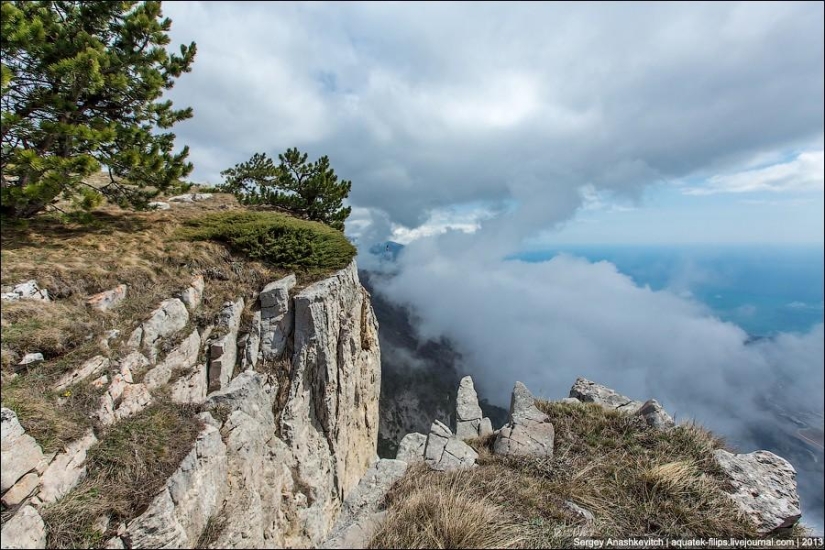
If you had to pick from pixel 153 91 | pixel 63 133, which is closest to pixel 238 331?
pixel 63 133

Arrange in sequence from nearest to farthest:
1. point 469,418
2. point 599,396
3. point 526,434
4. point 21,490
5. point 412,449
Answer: point 21,490 < point 526,434 < point 412,449 < point 599,396 < point 469,418

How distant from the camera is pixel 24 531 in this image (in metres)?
4.93

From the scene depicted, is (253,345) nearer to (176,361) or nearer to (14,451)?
(176,361)

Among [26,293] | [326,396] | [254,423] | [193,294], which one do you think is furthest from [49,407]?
[326,396]

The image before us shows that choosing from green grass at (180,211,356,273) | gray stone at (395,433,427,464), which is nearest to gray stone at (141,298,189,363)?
green grass at (180,211,356,273)

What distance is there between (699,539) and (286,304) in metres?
12.4

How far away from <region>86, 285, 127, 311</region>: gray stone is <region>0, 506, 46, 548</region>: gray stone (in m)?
5.19

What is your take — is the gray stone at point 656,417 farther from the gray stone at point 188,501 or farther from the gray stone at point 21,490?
the gray stone at point 21,490

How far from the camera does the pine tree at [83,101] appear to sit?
939 cm

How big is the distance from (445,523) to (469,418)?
875cm

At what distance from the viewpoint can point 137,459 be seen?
6516mm

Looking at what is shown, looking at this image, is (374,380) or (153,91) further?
(374,380)

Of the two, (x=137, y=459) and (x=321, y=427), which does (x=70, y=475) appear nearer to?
(x=137, y=459)

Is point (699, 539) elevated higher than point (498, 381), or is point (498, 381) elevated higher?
point (699, 539)
